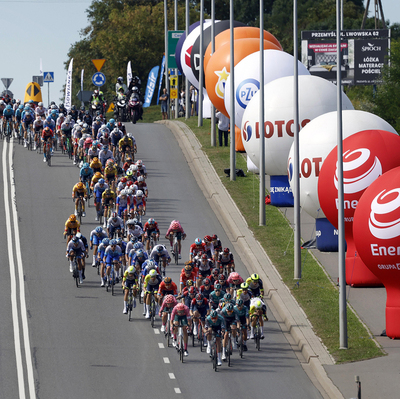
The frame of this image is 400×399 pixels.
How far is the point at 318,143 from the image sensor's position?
92.7ft

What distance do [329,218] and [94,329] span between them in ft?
24.9

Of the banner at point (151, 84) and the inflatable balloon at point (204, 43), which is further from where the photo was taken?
the banner at point (151, 84)

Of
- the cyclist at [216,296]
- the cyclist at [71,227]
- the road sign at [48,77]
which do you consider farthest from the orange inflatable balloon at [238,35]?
the cyclist at [216,296]

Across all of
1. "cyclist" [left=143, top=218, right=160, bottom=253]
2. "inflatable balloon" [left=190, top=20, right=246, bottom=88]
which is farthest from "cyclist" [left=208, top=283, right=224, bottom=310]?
"inflatable balloon" [left=190, top=20, right=246, bottom=88]

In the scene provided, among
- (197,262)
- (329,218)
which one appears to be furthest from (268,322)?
(329,218)

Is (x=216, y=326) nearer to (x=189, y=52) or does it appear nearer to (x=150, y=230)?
(x=150, y=230)

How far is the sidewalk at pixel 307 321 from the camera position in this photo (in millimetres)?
18969

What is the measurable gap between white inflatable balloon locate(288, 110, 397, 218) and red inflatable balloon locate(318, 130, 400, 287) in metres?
1.22

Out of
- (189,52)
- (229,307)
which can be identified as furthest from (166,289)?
(189,52)

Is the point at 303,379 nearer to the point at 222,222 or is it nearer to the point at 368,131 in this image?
the point at 368,131

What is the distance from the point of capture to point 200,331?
2198 centimetres

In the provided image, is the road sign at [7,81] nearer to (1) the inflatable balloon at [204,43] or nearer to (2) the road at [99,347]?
(1) the inflatable balloon at [204,43]

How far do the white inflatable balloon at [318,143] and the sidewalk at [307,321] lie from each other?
2.15 meters

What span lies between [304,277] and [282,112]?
25.4 feet
